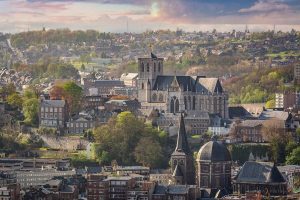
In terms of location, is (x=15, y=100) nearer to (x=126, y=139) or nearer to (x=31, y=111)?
(x=31, y=111)

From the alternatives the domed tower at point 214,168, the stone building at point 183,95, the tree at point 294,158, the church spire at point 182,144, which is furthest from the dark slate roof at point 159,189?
the stone building at point 183,95

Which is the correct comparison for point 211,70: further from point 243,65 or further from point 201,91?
point 201,91

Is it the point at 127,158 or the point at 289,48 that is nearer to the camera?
the point at 127,158

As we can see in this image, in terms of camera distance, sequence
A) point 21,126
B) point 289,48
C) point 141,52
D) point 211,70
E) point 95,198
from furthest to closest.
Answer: point 141,52
point 289,48
point 211,70
point 21,126
point 95,198

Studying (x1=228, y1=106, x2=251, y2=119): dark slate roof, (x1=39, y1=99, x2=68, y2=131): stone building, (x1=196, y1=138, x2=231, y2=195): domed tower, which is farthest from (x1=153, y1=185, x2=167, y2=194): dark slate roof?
(x1=228, y1=106, x2=251, y2=119): dark slate roof

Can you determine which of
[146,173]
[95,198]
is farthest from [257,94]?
[95,198]

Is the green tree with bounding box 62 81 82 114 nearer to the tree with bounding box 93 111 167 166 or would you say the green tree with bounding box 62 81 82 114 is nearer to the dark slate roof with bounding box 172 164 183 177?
the tree with bounding box 93 111 167 166

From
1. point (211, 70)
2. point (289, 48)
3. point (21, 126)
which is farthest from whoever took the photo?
point (289, 48)
